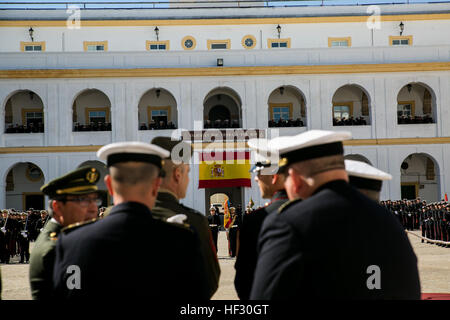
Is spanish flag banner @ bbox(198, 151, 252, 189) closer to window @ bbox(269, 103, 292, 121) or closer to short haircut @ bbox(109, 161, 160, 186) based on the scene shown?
window @ bbox(269, 103, 292, 121)

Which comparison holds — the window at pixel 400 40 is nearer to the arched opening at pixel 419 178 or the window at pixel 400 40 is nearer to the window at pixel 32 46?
the arched opening at pixel 419 178

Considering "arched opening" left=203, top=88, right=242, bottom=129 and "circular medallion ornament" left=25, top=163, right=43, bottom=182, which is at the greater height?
"arched opening" left=203, top=88, right=242, bottom=129

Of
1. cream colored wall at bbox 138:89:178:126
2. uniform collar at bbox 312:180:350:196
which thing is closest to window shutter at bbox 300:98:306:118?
cream colored wall at bbox 138:89:178:126

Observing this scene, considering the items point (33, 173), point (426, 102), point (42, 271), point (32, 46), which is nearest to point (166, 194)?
point (42, 271)

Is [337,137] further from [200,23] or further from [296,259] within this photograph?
[200,23]

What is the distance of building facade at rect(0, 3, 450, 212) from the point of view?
29641mm

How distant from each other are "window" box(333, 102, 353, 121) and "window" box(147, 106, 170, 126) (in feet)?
32.4

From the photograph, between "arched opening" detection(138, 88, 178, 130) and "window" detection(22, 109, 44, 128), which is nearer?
"window" detection(22, 109, 44, 128)

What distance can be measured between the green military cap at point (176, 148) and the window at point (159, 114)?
27694 mm

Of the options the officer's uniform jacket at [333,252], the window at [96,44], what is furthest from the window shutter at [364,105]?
the officer's uniform jacket at [333,252]

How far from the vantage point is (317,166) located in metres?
Result: 2.59

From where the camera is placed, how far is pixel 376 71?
99.8ft

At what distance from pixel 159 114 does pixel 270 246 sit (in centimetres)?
3017

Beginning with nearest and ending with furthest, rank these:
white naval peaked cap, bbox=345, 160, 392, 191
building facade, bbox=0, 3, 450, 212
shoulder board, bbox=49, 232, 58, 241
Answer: white naval peaked cap, bbox=345, 160, 392, 191
shoulder board, bbox=49, 232, 58, 241
building facade, bbox=0, 3, 450, 212
